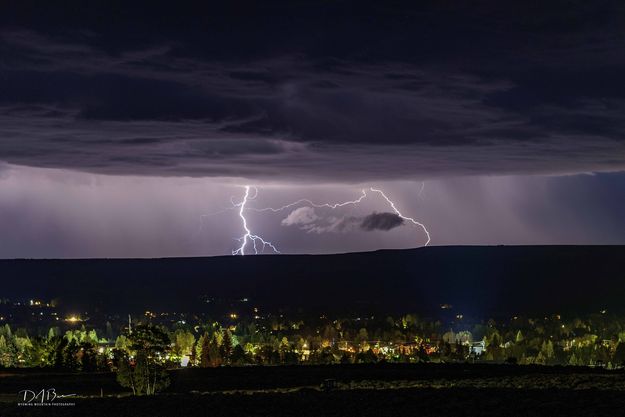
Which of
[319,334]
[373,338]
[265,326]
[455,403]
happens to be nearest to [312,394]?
[455,403]

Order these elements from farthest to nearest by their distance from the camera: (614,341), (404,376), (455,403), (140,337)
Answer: (614,341)
(404,376)
(140,337)
(455,403)

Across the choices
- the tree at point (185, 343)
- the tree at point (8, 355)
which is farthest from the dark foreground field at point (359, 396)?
the tree at point (185, 343)

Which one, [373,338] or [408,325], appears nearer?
[373,338]

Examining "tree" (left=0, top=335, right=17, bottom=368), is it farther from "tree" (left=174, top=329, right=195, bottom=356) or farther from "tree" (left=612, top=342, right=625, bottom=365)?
"tree" (left=612, top=342, right=625, bottom=365)

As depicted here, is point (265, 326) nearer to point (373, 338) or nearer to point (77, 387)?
point (373, 338)

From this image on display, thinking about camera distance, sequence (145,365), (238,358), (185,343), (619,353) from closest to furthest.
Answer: (145,365) → (238,358) → (619,353) → (185,343)
